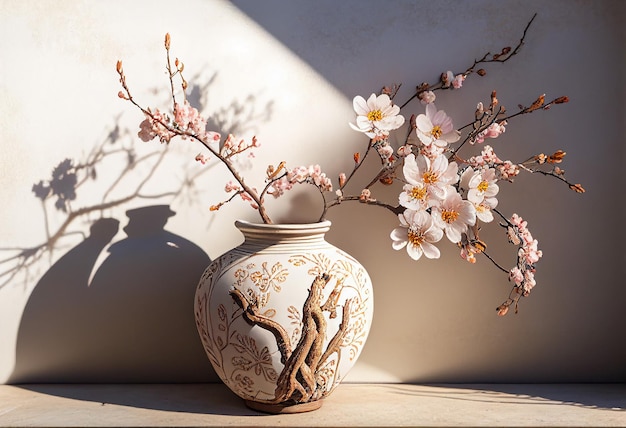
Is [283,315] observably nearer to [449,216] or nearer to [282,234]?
[282,234]

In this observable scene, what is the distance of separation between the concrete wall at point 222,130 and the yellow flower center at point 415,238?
24 cm

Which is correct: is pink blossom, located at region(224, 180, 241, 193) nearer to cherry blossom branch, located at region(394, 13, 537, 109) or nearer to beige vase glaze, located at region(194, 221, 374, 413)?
beige vase glaze, located at region(194, 221, 374, 413)

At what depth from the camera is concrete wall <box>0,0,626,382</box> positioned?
202cm

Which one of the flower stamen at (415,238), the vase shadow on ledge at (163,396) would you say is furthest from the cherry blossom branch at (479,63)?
the vase shadow on ledge at (163,396)

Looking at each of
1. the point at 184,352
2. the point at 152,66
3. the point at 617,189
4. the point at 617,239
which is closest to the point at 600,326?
the point at 617,239

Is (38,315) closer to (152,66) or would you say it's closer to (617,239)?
(152,66)

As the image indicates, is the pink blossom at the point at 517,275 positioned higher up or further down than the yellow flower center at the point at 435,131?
further down

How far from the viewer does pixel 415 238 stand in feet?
5.99

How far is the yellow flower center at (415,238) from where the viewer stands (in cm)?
182

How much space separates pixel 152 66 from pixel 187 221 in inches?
18.9

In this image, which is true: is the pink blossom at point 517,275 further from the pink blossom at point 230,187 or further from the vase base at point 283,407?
the pink blossom at point 230,187

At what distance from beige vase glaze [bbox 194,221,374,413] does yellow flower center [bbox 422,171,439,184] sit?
295 millimetres

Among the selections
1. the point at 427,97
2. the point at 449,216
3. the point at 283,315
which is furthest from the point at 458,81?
the point at 283,315

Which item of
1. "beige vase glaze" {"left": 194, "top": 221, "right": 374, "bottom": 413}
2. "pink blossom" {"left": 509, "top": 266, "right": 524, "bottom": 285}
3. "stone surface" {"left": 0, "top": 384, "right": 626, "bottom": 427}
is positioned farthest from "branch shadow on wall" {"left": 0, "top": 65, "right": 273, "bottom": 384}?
"pink blossom" {"left": 509, "top": 266, "right": 524, "bottom": 285}
